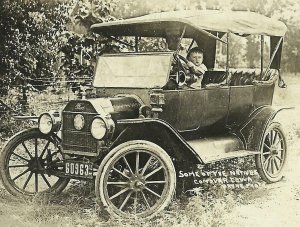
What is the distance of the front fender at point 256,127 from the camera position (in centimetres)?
326

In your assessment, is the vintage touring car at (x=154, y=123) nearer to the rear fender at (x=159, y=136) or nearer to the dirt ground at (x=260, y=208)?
the rear fender at (x=159, y=136)

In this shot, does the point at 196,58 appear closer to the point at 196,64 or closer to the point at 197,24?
the point at 196,64

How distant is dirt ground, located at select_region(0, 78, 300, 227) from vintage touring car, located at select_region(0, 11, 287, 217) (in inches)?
4.5

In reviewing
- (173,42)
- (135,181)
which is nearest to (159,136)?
(135,181)

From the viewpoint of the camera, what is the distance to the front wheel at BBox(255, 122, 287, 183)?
3.29 metres

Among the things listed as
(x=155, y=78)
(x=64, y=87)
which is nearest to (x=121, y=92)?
(x=155, y=78)

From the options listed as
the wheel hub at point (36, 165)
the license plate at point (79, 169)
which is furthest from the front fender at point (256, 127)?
the wheel hub at point (36, 165)

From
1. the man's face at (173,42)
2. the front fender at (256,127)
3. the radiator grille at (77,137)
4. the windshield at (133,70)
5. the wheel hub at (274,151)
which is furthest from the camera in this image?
the wheel hub at (274,151)

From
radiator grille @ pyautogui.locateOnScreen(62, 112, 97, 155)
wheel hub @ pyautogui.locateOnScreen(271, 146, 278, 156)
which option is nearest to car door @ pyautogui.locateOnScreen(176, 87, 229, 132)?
wheel hub @ pyautogui.locateOnScreen(271, 146, 278, 156)

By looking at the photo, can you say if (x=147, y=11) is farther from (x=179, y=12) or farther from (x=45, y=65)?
(x=45, y=65)

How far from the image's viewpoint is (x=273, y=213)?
2.69m

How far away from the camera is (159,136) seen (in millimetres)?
2758

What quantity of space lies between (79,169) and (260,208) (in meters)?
1.04

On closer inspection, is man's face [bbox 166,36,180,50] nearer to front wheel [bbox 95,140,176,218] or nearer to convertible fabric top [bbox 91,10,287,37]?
convertible fabric top [bbox 91,10,287,37]
